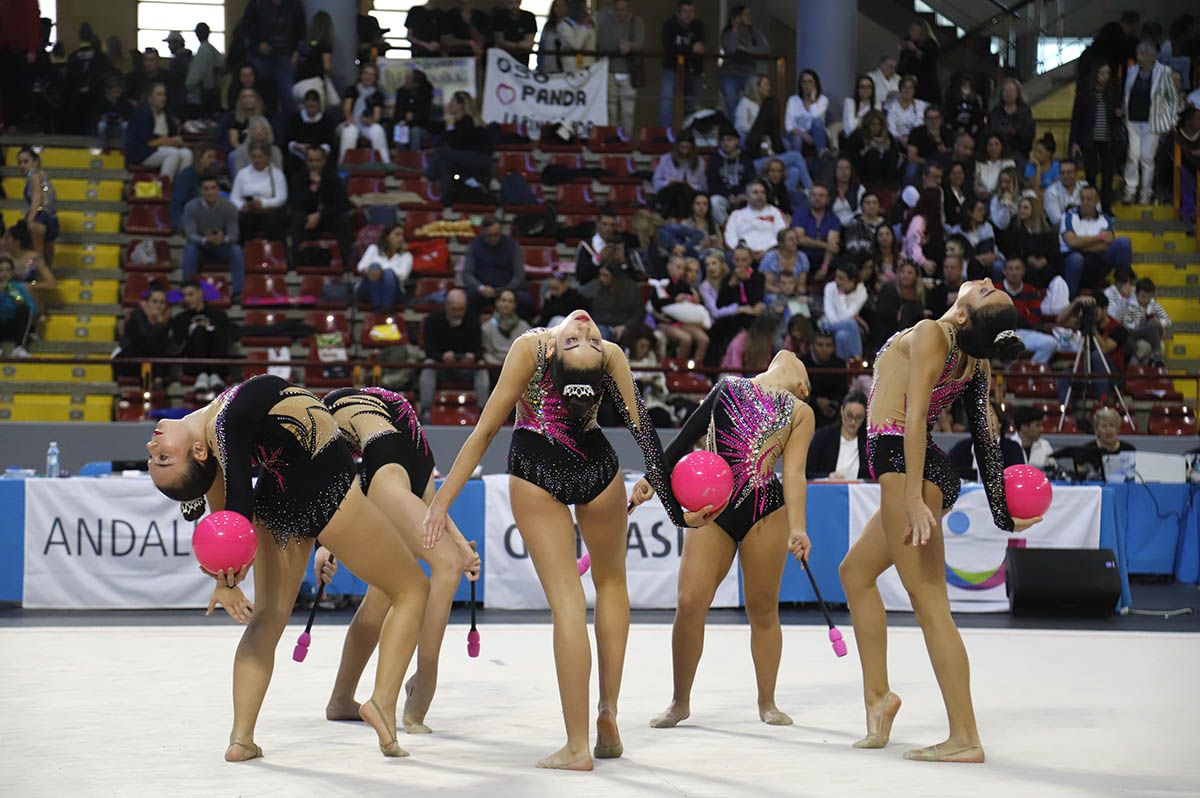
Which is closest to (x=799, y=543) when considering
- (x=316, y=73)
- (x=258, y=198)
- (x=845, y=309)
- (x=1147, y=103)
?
(x=845, y=309)

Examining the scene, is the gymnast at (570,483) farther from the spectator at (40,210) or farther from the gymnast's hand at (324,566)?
the spectator at (40,210)

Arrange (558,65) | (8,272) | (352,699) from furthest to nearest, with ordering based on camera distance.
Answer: (558,65) < (8,272) < (352,699)

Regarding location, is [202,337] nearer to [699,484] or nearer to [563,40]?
[563,40]

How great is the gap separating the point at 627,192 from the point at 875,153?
3212 mm

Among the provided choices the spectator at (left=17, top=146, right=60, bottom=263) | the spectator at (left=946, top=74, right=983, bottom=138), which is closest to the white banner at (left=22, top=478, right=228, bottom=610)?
the spectator at (left=17, top=146, right=60, bottom=263)

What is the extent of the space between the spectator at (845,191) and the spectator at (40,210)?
9.33m

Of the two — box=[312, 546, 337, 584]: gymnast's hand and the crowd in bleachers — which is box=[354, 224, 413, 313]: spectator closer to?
the crowd in bleachers

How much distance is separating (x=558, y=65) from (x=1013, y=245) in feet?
22.0

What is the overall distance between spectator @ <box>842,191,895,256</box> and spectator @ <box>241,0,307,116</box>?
735 centimetres

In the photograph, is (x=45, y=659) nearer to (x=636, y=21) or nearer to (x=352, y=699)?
(x=352, y=699)

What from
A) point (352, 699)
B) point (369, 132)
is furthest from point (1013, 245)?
point (352, 699)

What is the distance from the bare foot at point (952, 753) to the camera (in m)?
5.39

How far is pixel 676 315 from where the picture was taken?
48.5 ft

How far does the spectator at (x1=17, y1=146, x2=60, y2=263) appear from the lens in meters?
16.1
